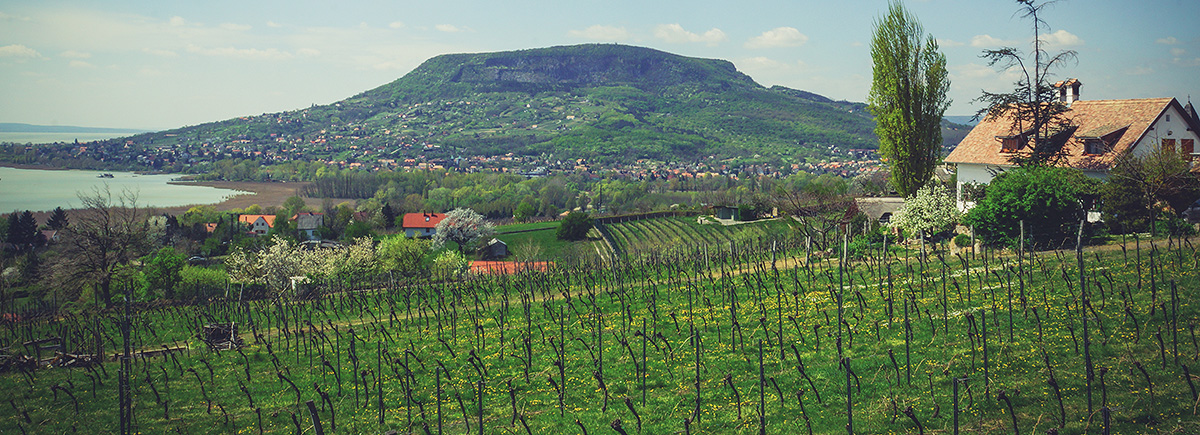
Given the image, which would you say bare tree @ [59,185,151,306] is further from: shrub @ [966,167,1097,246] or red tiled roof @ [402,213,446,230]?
red tiled roof @ [402,213,446,230]

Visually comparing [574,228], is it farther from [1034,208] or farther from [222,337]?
[1034,208]

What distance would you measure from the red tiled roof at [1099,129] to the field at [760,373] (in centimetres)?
934

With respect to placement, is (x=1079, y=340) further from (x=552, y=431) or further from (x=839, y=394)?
(x=552, y=431)

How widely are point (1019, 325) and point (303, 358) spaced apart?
1787 centimetres

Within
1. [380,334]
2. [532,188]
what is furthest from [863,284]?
[532,188]

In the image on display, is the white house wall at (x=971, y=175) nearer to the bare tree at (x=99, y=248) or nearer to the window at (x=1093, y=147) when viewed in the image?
the window at (x=1093, y=147)

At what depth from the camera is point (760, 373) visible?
1188 cm

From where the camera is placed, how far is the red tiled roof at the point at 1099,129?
101ft

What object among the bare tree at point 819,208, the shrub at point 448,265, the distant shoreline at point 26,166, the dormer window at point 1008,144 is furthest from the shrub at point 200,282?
the distant shoreline at point 26,166

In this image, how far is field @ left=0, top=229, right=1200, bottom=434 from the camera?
441 inches

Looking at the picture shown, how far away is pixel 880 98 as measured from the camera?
38.1 m

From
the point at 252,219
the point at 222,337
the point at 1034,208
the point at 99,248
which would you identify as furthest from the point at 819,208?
the point at 252,219

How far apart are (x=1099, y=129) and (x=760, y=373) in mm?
29265

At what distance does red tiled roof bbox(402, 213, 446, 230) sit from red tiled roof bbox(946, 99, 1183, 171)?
6431 cm
